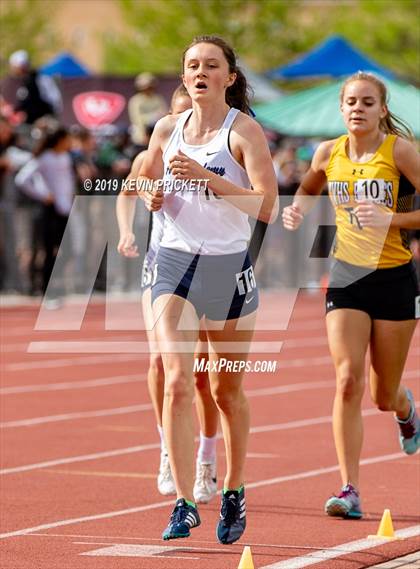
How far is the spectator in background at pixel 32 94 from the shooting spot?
77.8 feet

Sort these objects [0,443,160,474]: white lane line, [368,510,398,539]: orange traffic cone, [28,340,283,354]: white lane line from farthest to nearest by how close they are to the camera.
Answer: [28,340,283,354]: white lane line, [0,443,160,474]: white lane line, [368,510,398,539]: orange traffic cone

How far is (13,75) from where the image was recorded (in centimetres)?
2447

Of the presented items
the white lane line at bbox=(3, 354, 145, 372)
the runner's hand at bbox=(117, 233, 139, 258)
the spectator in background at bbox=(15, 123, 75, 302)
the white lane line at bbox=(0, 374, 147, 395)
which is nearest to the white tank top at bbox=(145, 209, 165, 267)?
the runner's hand at bbox=(117, 233, 139, 258)

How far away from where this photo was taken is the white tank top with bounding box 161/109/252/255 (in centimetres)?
760

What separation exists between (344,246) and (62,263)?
13578mm

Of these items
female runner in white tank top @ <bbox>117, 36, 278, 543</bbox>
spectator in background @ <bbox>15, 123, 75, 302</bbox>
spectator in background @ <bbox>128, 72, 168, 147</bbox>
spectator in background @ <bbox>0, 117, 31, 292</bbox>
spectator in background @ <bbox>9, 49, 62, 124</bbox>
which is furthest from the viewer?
spectator in background @ <bbox>128, 72, 168, 147</bbox>

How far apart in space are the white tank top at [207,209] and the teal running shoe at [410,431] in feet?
7.64

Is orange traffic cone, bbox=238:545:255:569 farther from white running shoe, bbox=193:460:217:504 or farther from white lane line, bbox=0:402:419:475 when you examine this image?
white lane line, bbox=0:402:419:475

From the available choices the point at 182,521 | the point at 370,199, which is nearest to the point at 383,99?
the point at 370,199

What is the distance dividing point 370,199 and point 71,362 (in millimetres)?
8480

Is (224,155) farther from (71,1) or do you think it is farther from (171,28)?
(71,1)

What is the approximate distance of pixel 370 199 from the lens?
879cm

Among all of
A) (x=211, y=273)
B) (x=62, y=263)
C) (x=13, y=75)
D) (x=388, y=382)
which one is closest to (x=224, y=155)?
(x=211, y=273)

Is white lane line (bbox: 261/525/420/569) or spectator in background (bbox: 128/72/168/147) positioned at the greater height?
spectator in background (bbox: 128/72/168/147)
